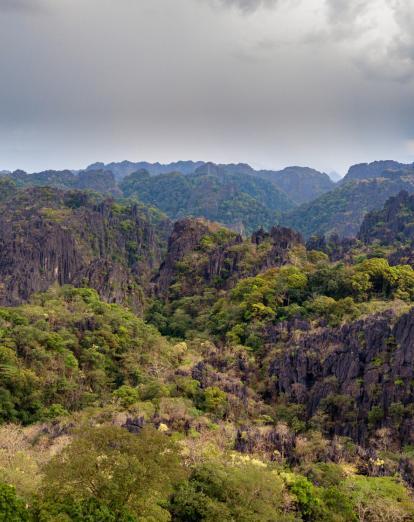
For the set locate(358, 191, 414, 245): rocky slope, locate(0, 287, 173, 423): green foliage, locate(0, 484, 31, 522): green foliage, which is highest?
locate(358, 191, 414, 245): rocky slope

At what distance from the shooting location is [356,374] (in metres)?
36.4

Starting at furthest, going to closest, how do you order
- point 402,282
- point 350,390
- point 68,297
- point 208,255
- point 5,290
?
point 208,255 → point 5,290 → point 68,297 → point 402,282 → point 350,390

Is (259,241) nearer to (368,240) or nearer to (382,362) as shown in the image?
(368,240)

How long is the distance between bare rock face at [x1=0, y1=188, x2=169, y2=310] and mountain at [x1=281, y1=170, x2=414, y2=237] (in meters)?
59.1

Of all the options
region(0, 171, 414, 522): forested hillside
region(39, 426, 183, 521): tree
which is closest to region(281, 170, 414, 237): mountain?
region(0, 171, 414, 522): forested hillside

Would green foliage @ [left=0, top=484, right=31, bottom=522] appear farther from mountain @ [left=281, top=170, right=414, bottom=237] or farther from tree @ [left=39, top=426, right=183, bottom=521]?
mountain @ [left=281, top=170, right=414, bottom=237]

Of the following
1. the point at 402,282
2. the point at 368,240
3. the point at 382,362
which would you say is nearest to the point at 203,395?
the point at 382,362

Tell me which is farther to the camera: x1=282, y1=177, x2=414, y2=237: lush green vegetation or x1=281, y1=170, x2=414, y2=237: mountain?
x1=281, y1=170, x2=414, y2=237: mountain

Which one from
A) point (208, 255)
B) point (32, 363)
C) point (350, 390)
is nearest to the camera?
point (350, 390)

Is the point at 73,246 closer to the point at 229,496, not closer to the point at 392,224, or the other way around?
the point at 392,224

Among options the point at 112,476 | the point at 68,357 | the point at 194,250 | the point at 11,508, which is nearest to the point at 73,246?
the point at 194,250

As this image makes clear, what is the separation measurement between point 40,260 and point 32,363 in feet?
145

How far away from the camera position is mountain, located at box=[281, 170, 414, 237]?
171425mm

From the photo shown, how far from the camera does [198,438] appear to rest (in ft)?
92.0
